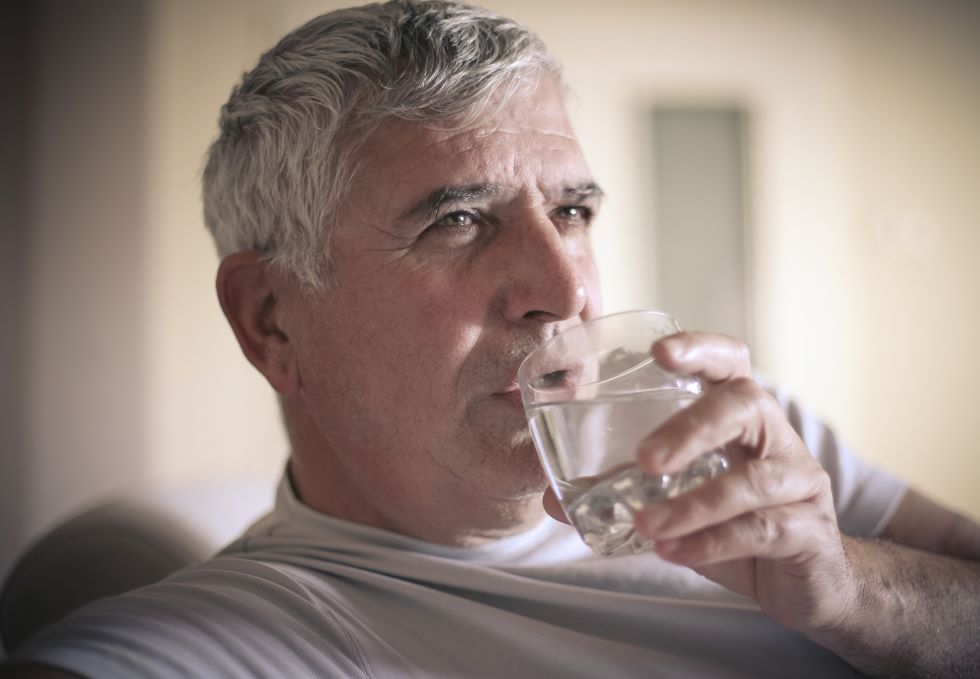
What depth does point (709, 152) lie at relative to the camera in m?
4.23

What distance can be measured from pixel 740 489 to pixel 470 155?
62cm

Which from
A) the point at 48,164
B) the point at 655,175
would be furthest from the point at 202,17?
the point at 655,175

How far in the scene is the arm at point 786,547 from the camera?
2.34ft

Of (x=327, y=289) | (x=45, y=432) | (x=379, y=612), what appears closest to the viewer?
(x=379, y=612)

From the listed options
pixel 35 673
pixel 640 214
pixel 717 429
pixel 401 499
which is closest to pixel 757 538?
pixel 717 429

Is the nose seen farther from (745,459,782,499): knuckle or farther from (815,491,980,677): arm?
(815,491,980,677): arm

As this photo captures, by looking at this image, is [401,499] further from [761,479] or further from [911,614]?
[911,614]

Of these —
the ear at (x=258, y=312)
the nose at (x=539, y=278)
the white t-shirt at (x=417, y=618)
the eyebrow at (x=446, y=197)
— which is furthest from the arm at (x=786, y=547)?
the ear at (x=258, y=312)

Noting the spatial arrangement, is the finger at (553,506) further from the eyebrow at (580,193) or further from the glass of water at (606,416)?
the eyebrow at (580,193)

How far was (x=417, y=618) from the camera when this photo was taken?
1106 millimetres

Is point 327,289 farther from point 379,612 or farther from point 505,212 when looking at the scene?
point 379,612

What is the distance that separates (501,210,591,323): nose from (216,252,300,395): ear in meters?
0.42

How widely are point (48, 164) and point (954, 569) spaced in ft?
11.0

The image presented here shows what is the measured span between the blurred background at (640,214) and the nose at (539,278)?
2.66 meters
